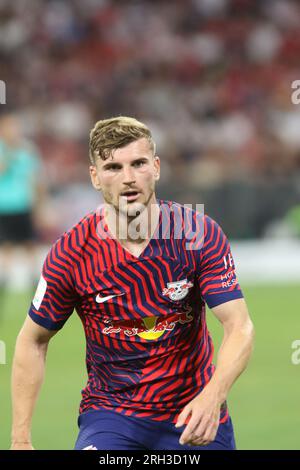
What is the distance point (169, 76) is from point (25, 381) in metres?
16.1

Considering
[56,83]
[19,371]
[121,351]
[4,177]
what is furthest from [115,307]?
[56,83]

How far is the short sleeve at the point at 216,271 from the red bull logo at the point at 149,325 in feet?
0.60

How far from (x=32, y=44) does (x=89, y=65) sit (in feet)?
4.08

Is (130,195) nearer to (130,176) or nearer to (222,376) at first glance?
(130,176)

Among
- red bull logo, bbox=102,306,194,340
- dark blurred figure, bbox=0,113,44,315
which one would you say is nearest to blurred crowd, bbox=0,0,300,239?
dark blurred figure, bbox=0,113,44,315

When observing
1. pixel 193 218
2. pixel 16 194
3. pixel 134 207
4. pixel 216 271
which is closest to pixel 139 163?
pixel 134 207

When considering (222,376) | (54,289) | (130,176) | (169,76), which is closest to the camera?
(222,376)

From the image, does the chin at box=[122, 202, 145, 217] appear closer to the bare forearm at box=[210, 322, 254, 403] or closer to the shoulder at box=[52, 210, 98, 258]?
the shoulder at box=[52, 210, 98, 258]

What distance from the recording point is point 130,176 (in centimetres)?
429

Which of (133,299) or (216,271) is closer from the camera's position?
(216,271)

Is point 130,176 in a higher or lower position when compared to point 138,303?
higher

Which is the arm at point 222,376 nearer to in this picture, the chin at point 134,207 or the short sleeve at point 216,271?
the short sleeve at point 216,271

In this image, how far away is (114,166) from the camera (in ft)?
14.3

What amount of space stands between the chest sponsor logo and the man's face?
35cm
